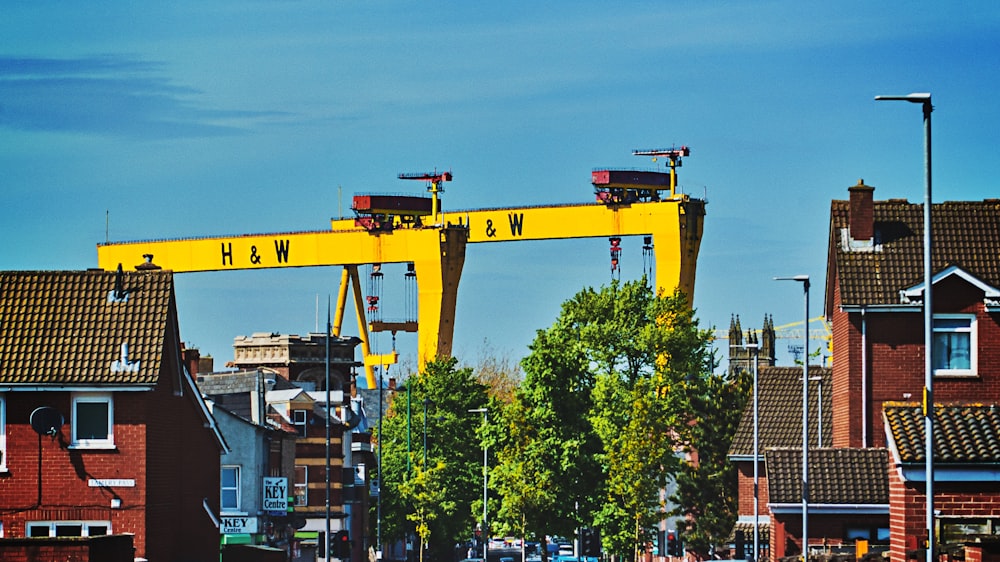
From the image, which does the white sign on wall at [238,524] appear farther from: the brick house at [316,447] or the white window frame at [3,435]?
the white window frame at [3,435]

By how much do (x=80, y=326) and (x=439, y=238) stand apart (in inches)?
2770

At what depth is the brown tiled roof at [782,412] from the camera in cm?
6981

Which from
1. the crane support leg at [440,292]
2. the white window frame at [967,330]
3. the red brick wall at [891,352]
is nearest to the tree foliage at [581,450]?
the red brick wall at [891,352]

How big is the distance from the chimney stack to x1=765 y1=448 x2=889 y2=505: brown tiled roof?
6.51 m

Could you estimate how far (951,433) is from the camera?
35.6m

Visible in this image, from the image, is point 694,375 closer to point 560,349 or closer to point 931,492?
point 560,349

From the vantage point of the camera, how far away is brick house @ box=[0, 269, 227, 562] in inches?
1777

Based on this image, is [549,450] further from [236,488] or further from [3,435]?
[3,435]

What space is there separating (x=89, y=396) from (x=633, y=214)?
228ft

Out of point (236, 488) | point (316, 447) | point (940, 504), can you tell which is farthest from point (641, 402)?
point (940, 504)

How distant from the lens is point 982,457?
114 ft

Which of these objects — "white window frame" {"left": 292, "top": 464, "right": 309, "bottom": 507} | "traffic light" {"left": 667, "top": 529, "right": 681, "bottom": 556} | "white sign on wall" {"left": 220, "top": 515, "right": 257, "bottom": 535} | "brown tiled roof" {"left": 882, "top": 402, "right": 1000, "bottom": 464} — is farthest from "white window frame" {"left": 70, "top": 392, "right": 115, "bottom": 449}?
"white window frame" {"left": 292, "top": 464, "right": 309, "bottom": 507}

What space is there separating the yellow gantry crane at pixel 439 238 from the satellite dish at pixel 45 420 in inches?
2690

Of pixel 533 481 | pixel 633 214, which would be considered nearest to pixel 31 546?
pixel 533 481
